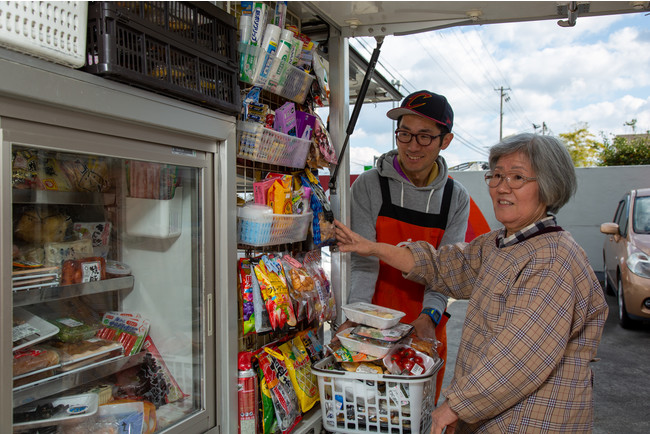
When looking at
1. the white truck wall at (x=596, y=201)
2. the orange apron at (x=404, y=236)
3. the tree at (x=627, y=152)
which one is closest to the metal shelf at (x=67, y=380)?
the orange apron at (x=404, y=236)

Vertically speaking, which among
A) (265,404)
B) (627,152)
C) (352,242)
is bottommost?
(265,404)

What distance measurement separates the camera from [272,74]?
1.81 m

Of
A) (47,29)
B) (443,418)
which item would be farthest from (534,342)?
(47,29)

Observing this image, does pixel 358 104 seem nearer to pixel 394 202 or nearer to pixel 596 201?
pixel 394 202

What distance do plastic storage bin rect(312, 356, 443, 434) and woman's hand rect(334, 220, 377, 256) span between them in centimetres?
62

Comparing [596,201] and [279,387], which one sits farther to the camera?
[596,201]

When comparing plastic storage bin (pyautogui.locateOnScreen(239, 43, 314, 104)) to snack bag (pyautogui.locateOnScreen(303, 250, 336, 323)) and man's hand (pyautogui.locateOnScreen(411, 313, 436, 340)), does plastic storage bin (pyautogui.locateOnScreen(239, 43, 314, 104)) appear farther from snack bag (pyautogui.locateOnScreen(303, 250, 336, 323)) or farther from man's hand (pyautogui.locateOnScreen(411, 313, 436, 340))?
man's hand (pyautogui.locateOnScreen(411, 313, 436, 340))

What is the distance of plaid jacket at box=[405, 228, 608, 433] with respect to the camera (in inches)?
63.4

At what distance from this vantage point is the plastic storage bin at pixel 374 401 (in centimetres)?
179

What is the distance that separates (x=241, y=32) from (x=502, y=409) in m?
1.60

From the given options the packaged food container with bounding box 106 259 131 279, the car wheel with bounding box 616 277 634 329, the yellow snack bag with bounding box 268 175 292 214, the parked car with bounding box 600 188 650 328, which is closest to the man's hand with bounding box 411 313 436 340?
the yellow snack bag with bounding box 268 175 292 214

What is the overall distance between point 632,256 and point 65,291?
6.76 meters

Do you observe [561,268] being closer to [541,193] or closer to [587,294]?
[587,294]

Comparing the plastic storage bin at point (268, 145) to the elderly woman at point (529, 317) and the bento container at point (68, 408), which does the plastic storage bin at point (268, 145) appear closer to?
the elderly woman at point (529, 317)
